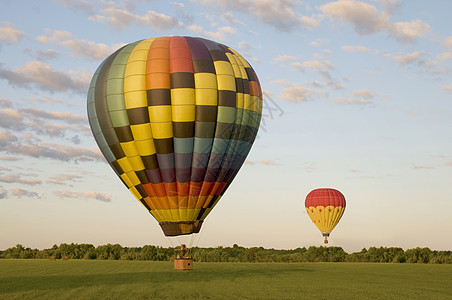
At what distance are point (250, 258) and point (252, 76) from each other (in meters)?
64.6

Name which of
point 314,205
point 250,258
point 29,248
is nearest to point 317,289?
point 314,205

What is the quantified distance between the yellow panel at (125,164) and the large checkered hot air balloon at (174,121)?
0.07 meters

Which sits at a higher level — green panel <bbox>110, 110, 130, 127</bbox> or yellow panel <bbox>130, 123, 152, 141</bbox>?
green panel <bbox>110, 110, 130, 127</bbox>

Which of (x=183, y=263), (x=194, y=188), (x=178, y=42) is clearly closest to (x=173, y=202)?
(x=194, y=188)

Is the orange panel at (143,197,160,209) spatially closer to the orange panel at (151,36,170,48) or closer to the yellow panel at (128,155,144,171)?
the yellow panel at (128,155,144,171)

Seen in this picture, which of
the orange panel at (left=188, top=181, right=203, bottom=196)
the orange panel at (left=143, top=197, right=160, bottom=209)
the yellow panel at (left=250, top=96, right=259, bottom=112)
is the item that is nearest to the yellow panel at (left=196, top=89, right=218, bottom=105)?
the yellow panel at (left=250, top=96, right=259, bottom=112)

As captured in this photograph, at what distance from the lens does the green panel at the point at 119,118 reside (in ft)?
103

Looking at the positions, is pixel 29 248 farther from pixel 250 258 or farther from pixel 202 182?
pixel 202 182

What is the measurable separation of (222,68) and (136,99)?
17.5ft

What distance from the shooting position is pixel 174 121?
31.1 metres

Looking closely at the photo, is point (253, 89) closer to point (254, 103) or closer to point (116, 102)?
point (254, 103)

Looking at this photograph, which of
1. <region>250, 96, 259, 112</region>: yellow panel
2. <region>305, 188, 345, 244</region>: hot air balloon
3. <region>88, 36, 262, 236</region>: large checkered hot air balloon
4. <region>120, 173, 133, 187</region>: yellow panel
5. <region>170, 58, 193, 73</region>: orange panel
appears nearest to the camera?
<region>88, 36, 262, 236</region>: large checkered hot air balloon

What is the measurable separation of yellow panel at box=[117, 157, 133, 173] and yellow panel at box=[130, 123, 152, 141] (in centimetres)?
174

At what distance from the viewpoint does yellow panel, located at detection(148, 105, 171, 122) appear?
30891 mm
